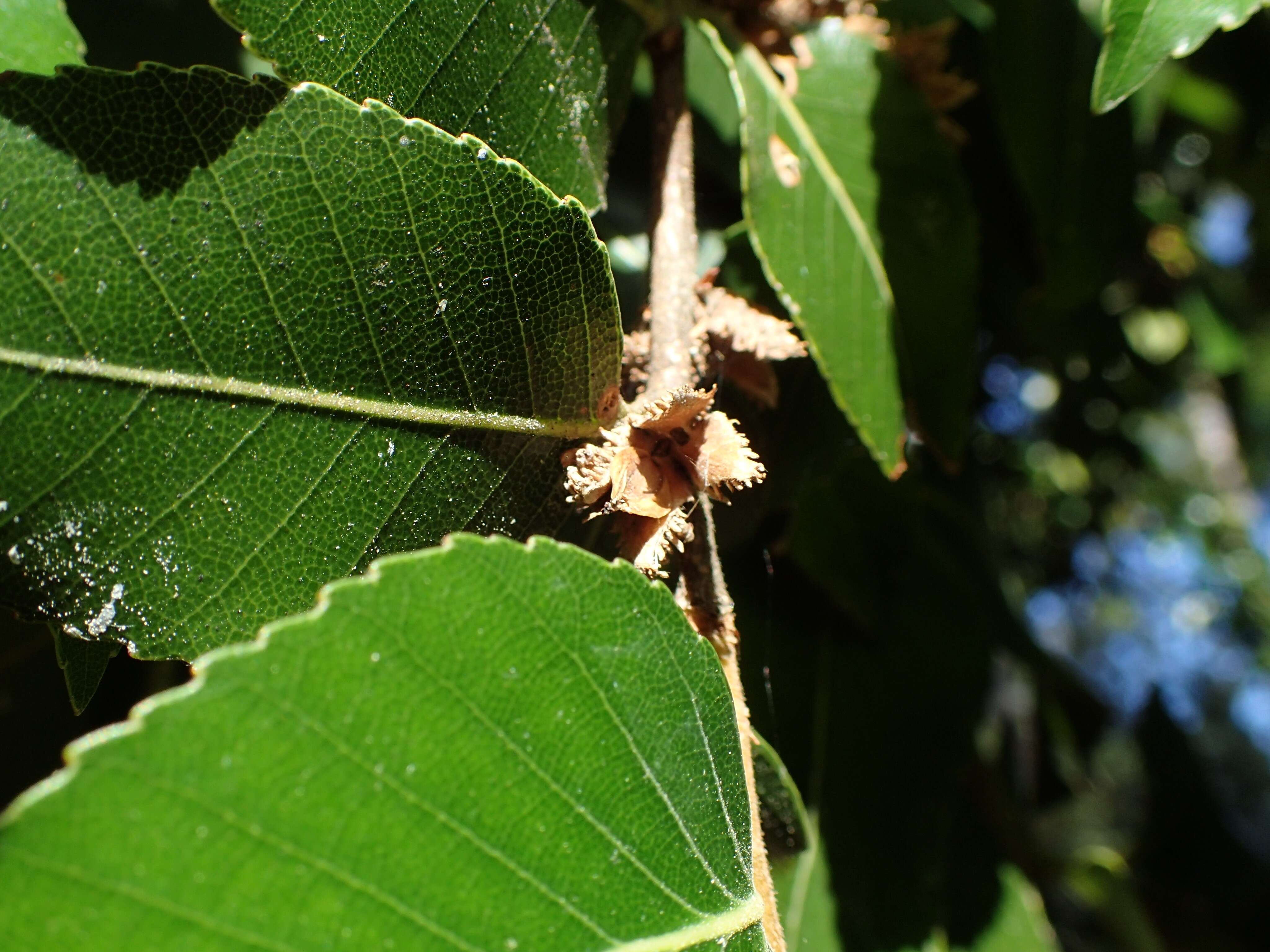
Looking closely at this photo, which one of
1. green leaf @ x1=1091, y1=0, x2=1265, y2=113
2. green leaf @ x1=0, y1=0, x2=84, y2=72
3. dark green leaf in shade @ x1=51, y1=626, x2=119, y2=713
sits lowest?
dark green leaf in shade @ x1=51, y1=626, x2=119, y2=713

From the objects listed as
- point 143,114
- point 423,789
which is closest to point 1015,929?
point 423,789

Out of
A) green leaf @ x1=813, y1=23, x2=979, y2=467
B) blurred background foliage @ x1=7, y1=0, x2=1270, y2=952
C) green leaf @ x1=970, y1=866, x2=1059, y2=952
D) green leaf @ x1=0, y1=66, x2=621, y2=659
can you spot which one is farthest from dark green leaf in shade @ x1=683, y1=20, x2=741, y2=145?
green leaf @ x1=970, y1=866, x2=1059, y2=952

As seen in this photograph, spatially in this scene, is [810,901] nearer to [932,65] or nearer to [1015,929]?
[1015,929]

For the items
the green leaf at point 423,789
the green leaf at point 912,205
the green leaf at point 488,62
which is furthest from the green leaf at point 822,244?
the green leaf at point 423,789

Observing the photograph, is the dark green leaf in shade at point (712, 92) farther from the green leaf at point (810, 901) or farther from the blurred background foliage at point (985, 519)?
the green leaf at point (810, 901)

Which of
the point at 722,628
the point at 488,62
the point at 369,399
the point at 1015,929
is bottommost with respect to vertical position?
the point at 1015,929

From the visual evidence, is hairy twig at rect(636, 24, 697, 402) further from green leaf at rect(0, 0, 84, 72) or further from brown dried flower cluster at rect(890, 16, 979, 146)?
green leaf at rect(0, 0, 84, 72)
